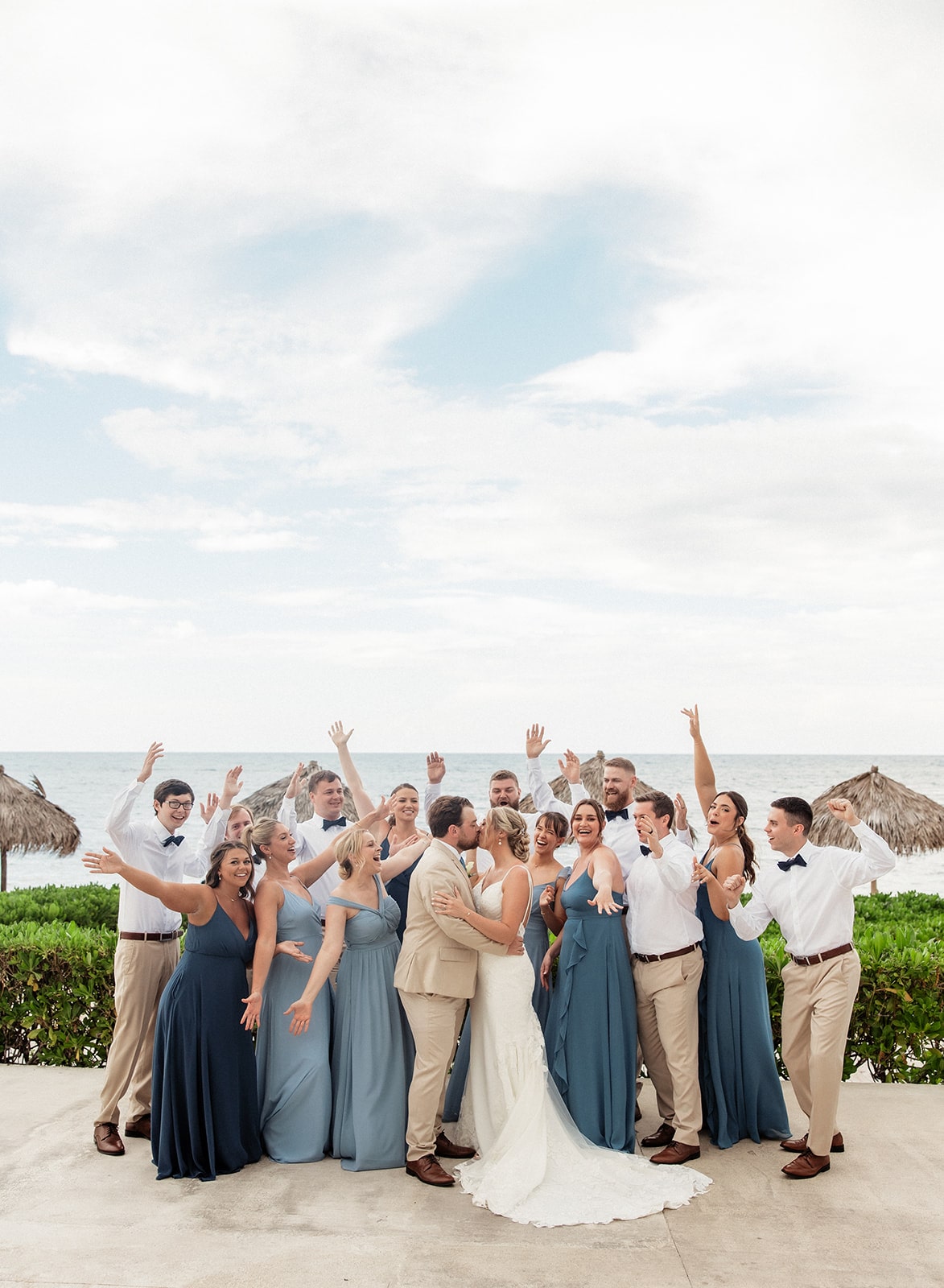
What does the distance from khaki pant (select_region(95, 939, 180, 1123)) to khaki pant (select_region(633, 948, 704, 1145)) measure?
311 centimetres

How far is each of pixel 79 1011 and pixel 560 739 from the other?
72.1m

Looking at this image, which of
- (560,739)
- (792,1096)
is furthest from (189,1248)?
(560,739)

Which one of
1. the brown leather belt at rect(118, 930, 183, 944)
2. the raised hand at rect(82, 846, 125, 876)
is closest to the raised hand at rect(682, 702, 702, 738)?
the brown leather belt at rect(118, 930, 183, 944)

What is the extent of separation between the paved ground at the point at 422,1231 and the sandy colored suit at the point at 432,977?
15.5 inches

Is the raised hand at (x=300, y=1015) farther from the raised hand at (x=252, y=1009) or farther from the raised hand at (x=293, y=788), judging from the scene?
the raised hand at (x=293, y=788)

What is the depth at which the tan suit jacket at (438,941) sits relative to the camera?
5.68 m

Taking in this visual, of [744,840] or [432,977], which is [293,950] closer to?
[432,977]

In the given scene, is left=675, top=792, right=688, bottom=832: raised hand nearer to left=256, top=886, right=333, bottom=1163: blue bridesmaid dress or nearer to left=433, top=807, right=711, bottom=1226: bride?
left=433, top=807, right=711, bottom=1226: bride

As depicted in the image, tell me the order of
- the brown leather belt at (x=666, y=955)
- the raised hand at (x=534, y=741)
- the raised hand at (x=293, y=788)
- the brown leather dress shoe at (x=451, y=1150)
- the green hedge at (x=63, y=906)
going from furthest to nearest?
the green hedge at (x=63, y=906)
the raised hand at (x=534, y=741)
the raised hand at (x=293, y=788)
the brown leather belt at (x=666, y=955)
the brown leather dress shoe at (x=451, y=1150)

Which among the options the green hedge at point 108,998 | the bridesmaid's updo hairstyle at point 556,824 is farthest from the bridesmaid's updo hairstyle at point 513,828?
the green hedge at point 108,998

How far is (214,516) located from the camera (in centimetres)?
3550

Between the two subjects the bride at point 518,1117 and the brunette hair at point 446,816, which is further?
the brunette hair at point 446,816

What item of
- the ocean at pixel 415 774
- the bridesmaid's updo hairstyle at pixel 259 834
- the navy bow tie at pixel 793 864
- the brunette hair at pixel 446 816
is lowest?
the ocean at pixel 415 774

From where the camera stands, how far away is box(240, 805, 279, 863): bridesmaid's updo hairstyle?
19.8 feet
